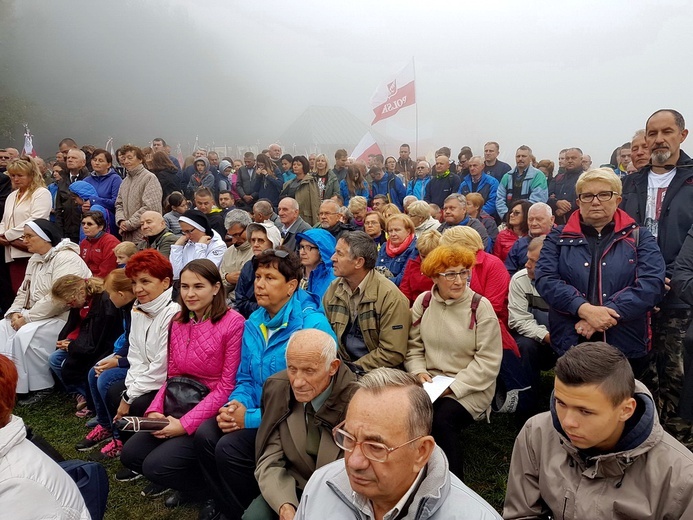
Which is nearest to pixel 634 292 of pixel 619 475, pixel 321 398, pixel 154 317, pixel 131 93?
pixel 619 475

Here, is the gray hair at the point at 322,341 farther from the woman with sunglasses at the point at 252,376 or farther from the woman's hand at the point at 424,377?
the woman's hand at the point at 424,377

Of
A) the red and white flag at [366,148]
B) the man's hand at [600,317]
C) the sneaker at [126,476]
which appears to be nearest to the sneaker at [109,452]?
the sneaker at [126,476]

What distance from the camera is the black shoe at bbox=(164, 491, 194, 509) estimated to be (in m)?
3.47

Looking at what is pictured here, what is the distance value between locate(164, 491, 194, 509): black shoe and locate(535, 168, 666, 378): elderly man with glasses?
300 centimetres

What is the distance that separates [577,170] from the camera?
8102 mm

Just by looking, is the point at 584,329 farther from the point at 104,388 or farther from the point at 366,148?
the point at 366,148

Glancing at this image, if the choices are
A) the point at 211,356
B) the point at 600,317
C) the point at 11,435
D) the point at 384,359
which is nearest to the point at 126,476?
the point at 211,356

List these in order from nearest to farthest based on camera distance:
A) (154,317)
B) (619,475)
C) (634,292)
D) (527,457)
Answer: (619,475), (527,457), (634,292), (154,317)

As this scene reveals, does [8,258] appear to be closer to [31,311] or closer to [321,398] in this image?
[31,311]

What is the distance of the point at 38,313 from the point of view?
5.31 meters

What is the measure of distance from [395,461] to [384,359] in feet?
6.69

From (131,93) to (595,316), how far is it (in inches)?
1551

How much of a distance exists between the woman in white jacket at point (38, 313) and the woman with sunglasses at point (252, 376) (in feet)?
9.58

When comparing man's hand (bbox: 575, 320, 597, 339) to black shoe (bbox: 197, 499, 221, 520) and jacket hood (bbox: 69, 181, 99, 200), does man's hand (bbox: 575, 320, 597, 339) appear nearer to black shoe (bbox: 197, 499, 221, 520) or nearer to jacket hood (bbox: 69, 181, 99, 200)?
black shoe (bbox: 197, 499, 221, 520)
